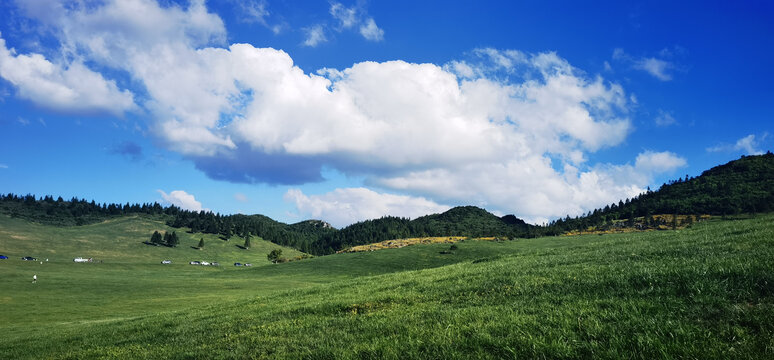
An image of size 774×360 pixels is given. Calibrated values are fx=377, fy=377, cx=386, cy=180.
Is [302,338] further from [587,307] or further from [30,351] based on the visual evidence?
[30,351]

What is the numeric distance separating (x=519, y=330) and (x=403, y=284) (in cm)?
1287

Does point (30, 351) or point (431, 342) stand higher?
point (431, 342)

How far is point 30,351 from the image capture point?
61.1 ft

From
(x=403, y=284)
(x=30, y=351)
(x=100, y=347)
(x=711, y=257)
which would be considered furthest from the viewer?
(x=403, y=284)

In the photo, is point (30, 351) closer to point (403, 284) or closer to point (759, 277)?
point (403, 284)

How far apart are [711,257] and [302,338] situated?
49.6 feet

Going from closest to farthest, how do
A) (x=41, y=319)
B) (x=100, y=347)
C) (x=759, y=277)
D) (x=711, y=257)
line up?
(x=759, y=277) → (x=711, y=257) → (x=100, y=347) → (x=41, y=319)

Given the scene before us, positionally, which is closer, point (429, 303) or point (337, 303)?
point (429, 303)

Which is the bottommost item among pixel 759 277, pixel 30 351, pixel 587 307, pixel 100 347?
pixel 30 351

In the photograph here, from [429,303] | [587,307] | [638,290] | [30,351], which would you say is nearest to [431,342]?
[587,307]

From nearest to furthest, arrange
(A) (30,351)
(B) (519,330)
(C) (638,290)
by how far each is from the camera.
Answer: (B) (519,330)
(C) (638,290)
(A) (30,351)

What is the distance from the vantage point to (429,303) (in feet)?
47.2

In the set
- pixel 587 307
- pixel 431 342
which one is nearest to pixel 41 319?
pixel 431 342

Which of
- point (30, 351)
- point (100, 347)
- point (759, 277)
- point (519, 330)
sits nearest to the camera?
point (519, 330)
